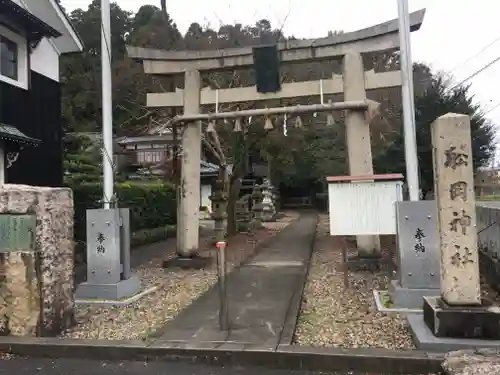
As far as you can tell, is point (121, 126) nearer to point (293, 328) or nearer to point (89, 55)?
point (89, 55)

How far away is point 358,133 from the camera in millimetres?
10297

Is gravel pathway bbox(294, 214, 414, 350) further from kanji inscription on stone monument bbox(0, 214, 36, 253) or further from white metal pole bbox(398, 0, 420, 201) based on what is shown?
kanji inscription on stone monument bbox(0, 214, 36, 253)

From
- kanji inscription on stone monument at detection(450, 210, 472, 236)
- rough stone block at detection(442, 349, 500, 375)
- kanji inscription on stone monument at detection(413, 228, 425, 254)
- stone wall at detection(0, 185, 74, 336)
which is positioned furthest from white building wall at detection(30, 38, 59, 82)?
rough stone block at detection(442, 349, 500, 375)

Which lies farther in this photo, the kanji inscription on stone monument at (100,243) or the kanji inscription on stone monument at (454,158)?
the kanji inscription on stone monument at (100,243)

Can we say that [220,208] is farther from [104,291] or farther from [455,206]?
[455,206]

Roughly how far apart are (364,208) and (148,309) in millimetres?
3972

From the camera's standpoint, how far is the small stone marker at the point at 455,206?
5.43 meters

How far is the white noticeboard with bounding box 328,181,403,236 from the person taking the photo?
27.0 feet

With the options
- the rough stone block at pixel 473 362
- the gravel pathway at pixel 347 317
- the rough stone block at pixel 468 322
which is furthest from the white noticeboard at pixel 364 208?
the rough stone block at pixel 473 362

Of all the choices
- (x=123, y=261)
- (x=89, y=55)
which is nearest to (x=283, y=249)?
(x=123, y=261)

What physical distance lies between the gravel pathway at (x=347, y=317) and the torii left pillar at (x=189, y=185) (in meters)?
2.96

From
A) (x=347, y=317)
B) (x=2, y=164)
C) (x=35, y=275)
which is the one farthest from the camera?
(x=2, y=164)

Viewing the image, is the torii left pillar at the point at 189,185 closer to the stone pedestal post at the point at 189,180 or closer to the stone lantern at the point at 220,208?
the stone pedestal post at the point at 189,180

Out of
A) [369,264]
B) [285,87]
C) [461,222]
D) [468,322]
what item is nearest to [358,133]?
[285,87]
